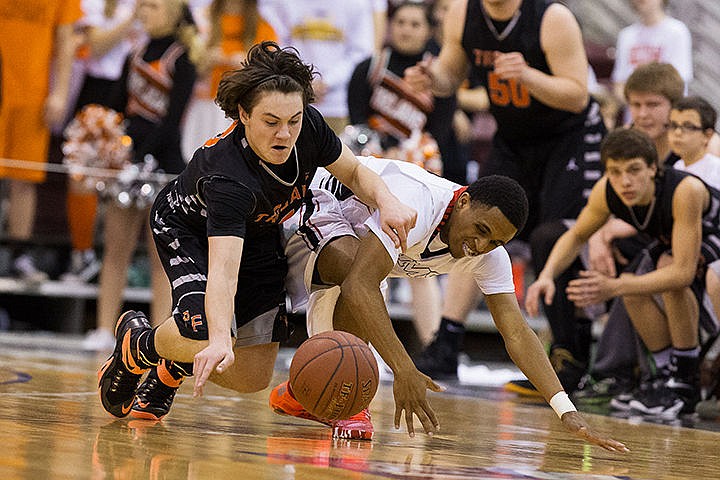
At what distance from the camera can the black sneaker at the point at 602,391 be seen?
20.8 ft

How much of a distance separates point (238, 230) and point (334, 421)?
0.73m

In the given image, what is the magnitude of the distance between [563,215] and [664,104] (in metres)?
0.75

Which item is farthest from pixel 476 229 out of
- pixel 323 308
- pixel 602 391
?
pixel 602 391

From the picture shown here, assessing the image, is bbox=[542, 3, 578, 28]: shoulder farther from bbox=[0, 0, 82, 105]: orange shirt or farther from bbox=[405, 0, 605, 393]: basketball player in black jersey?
bbox=[0, 0, 82, 105]: orange shirt

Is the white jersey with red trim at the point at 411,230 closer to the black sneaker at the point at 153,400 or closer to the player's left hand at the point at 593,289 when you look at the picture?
the black sneaker at the point at 153,400

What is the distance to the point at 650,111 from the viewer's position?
248 inches

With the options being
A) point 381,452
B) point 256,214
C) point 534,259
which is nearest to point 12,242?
point 534,259

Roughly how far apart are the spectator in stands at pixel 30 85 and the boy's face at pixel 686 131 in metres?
4.09

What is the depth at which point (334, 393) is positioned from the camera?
379cm

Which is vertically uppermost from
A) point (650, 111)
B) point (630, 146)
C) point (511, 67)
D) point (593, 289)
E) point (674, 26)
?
point (674, 26)

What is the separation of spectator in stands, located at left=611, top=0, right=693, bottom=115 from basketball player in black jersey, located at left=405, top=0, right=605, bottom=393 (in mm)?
2149

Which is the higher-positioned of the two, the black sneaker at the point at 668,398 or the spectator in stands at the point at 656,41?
the spectator in stands at the point at 656,41

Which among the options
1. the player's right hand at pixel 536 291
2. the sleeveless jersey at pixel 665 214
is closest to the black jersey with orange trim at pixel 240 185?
the player's right hand at pixel 536 291

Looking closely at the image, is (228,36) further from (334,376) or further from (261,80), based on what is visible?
(334,376)
